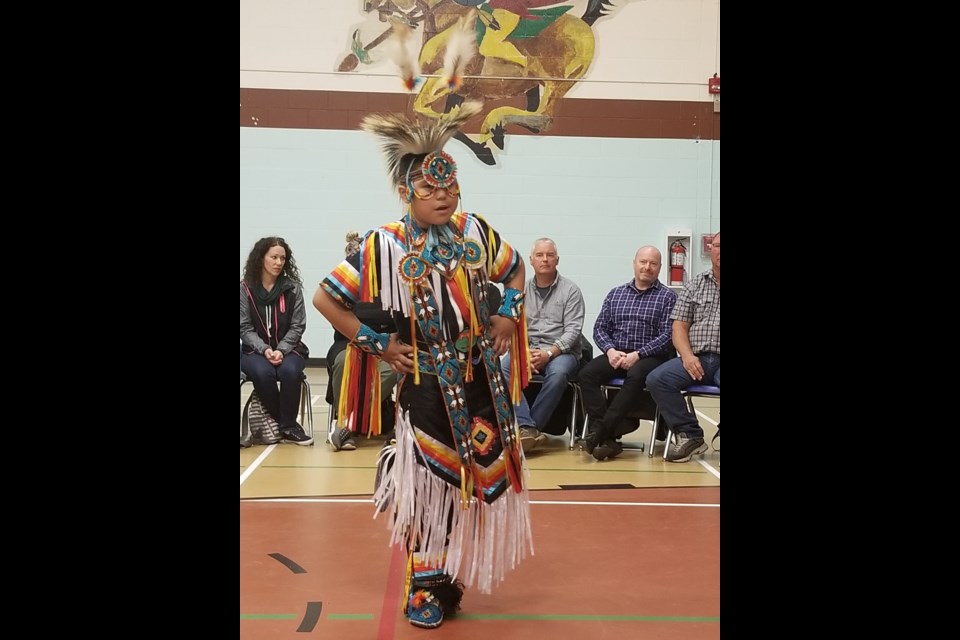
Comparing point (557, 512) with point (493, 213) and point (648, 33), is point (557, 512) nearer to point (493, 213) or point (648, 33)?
point (493, 213)

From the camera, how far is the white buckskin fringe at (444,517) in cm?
276

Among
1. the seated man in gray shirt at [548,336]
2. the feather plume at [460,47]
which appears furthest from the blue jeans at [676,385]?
the feather plume at [460,47]

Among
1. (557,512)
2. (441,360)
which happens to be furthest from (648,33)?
(441,360)

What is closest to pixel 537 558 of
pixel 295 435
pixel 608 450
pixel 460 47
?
pixel 608 450

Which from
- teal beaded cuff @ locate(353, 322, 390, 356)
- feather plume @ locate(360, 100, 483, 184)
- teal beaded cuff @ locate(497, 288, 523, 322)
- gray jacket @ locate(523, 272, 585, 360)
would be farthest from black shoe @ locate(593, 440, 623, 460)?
feather plume @ locate(360, 100, 483, 184)

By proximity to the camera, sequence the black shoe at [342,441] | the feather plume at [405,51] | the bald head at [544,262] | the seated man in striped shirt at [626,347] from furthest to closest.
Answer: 1. the feather plume at [405,51]
2. the bald head at [544,262]
3. the black shoe at [342,441]
4. the seated man in striped shirt at [626,347]

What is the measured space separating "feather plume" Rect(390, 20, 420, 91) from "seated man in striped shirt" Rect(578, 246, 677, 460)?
2.87 meters

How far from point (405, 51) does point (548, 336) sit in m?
3.08

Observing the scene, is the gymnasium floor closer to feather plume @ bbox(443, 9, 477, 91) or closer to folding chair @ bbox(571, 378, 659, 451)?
folding chair @ bbox(571, 378, 659, 451)

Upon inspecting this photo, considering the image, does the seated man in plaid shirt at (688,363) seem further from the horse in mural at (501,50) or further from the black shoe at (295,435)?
the horse in mural at (501,50)

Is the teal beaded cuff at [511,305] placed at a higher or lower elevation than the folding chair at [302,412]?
higher

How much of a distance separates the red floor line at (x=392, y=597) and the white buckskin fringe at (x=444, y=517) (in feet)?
0.80

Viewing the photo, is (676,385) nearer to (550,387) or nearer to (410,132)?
(550,387)

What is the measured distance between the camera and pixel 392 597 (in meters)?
3.08
